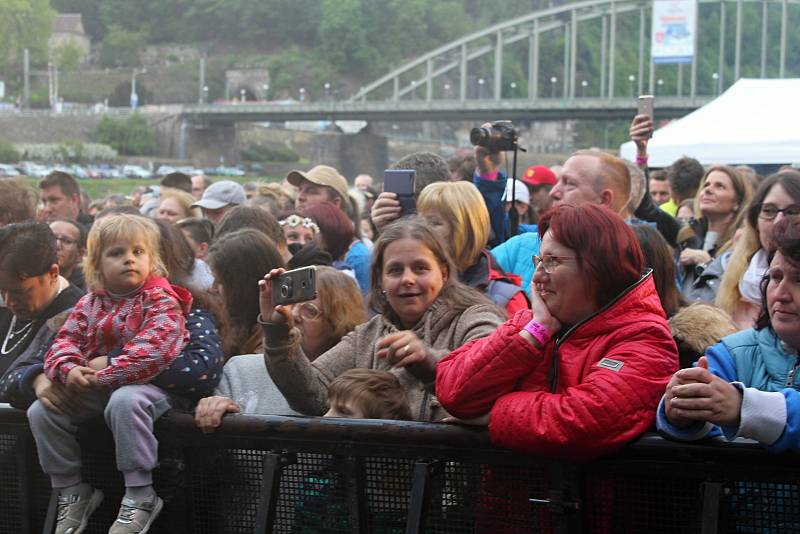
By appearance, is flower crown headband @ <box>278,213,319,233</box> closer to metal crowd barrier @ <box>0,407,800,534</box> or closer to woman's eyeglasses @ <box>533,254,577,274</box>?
metal crowd barrier @ <box>0,407,800,534</box>

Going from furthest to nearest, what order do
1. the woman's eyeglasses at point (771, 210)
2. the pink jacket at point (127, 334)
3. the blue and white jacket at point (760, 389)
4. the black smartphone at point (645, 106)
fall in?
1. the black smartphone at point (645, 106)
2. the woman's eyeglasses at point (771, 210)
3. the pink jacket at point (127, 334)
4. the blue and white jacket at point (760, 389)

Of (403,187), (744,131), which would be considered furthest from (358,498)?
(744,131)

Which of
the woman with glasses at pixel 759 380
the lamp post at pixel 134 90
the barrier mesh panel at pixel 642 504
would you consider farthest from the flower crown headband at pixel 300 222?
the lamp post at pixel 134 90

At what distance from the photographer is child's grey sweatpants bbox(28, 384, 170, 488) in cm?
272

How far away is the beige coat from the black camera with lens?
1.75 metres

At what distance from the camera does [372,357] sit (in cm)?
313

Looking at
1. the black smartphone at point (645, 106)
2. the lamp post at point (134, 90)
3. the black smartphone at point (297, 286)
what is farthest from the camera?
the lamp post at point (134, 90)

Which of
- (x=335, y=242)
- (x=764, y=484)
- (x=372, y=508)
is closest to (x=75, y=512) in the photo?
(x=372, y=508)

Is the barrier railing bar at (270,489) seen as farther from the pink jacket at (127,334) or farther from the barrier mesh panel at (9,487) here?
the barrier mesh panel at (9,487)

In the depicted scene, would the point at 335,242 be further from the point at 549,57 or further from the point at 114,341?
the point at 549,57

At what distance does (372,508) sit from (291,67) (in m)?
96.6

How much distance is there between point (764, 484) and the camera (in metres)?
2.21

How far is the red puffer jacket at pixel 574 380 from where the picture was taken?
7.39ft

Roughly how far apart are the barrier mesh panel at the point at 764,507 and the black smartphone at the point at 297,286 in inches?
38.9
